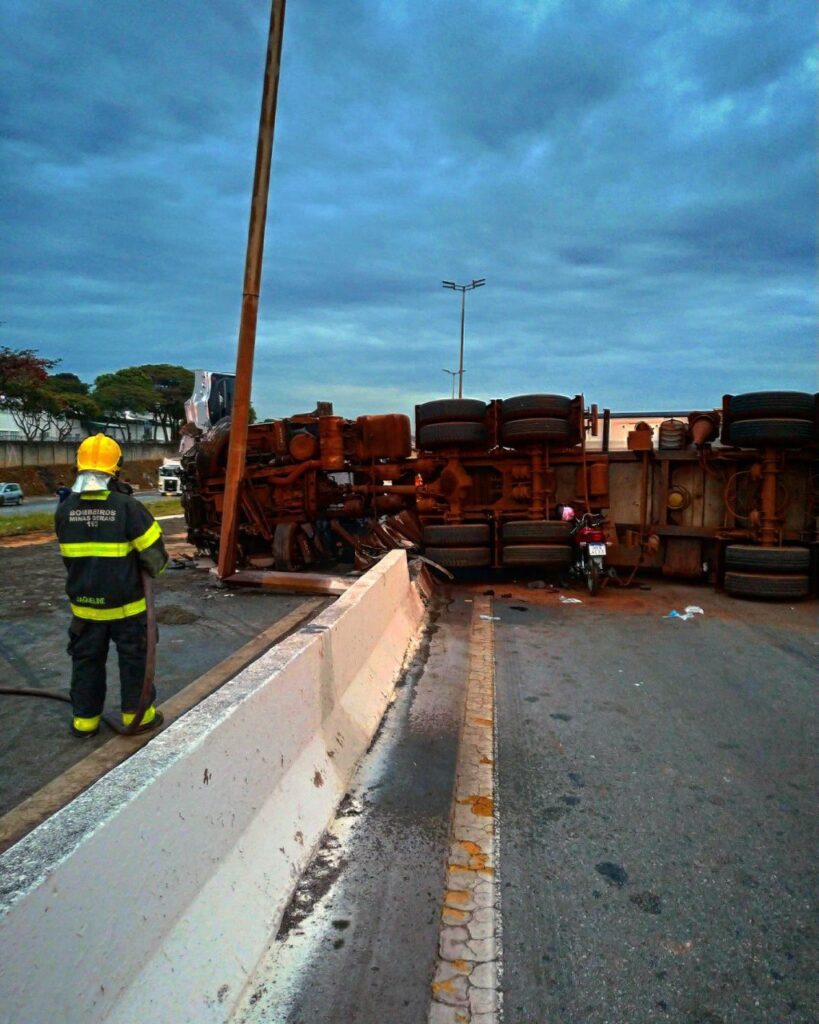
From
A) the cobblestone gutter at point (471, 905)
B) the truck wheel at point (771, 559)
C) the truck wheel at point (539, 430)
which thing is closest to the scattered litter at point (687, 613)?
the truck wheel at point (771, 559)

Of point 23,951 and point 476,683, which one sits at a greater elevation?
point 23,951

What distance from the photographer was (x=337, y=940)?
2.38 m

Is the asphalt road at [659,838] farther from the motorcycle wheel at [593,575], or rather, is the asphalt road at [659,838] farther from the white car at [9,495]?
the white car at [9,495]

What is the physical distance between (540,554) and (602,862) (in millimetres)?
6638

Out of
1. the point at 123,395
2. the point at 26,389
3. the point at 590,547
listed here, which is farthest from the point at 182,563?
the point at 123,395

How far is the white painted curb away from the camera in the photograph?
1490 mm

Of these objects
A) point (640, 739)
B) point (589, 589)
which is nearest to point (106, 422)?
point (589, 589)

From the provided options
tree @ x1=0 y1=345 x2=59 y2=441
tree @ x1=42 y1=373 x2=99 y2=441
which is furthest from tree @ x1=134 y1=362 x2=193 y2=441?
tree @ x1=0 y1=345 x2=59 y2=441

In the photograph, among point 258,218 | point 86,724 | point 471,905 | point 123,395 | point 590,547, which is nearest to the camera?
point 471,905

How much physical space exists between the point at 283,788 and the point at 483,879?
88 centimetres

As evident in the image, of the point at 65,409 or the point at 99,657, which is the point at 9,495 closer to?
the point at 65,409

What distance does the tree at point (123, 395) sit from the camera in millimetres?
65062

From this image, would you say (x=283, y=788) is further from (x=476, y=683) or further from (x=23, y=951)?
(x=476, y=683)

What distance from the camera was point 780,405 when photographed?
837 centimetres
